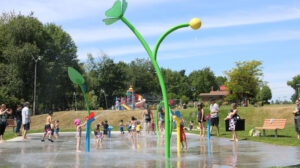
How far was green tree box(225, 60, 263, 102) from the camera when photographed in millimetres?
58281

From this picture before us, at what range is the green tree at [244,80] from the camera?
191 ft

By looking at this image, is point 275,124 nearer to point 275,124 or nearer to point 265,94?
point 275,124

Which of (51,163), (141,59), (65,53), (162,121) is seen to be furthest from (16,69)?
(141,59)

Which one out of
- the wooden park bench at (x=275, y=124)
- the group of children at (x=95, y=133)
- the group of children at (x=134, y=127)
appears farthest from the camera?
the group of children at (x=134, y=127)

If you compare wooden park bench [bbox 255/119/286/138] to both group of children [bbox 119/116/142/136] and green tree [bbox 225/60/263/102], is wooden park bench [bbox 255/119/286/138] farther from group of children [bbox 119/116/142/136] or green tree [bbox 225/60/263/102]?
green tree [bbox 225/60/263/102]

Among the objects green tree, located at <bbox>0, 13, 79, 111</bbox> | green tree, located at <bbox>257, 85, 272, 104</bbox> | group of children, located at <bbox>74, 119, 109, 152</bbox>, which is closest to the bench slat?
group of children, located at <bbox>74, 119, 109, 152</bbox>

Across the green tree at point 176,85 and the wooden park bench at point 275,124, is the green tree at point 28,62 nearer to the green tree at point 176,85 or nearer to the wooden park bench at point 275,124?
the wooden park bench at point 275,124

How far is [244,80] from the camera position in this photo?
58.6 meters

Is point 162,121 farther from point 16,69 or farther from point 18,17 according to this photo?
point 18,17

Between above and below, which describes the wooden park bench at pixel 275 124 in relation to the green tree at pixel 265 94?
below

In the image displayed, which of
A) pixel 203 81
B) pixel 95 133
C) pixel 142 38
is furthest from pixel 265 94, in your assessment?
pixel 142 38

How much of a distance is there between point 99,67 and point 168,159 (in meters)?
78.2

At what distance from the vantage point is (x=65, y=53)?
6344cm

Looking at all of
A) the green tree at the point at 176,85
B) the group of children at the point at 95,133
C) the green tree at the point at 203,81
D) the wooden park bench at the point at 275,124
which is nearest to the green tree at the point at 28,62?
the group of children at the point at 95,133
